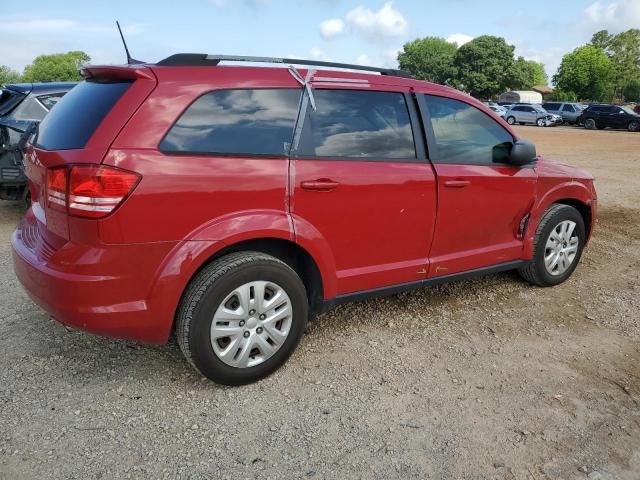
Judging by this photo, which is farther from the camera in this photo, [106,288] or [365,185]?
[365,185]

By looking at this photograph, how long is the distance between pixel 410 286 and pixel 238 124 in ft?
5.30

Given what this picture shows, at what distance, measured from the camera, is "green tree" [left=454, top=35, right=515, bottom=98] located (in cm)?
6638

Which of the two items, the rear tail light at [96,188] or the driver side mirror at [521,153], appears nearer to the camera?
the rear tail light at [96,188]

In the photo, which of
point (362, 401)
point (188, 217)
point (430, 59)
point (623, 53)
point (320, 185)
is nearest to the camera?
point (188, 217)

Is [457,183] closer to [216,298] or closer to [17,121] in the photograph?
[216,298]

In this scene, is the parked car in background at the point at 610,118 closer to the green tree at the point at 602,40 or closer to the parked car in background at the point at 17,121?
the parked car in background at the point at 17,121

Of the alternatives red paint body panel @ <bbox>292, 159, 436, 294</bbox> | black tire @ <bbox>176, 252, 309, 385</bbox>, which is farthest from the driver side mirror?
black tire @ <bbox>176, 252, 309, 385</bbox>

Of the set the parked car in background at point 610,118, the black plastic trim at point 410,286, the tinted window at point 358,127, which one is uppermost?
the tinted window at point 358,127

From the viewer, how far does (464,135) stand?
3760mm

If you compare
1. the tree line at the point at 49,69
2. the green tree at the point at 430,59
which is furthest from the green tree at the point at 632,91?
the tree line at the point at 49,69

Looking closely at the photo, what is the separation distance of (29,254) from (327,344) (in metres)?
1.86

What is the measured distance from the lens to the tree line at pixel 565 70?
63.9 metres

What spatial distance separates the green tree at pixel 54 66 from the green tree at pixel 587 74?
2686 inches

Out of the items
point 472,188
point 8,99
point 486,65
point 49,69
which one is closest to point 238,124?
point 472,188
